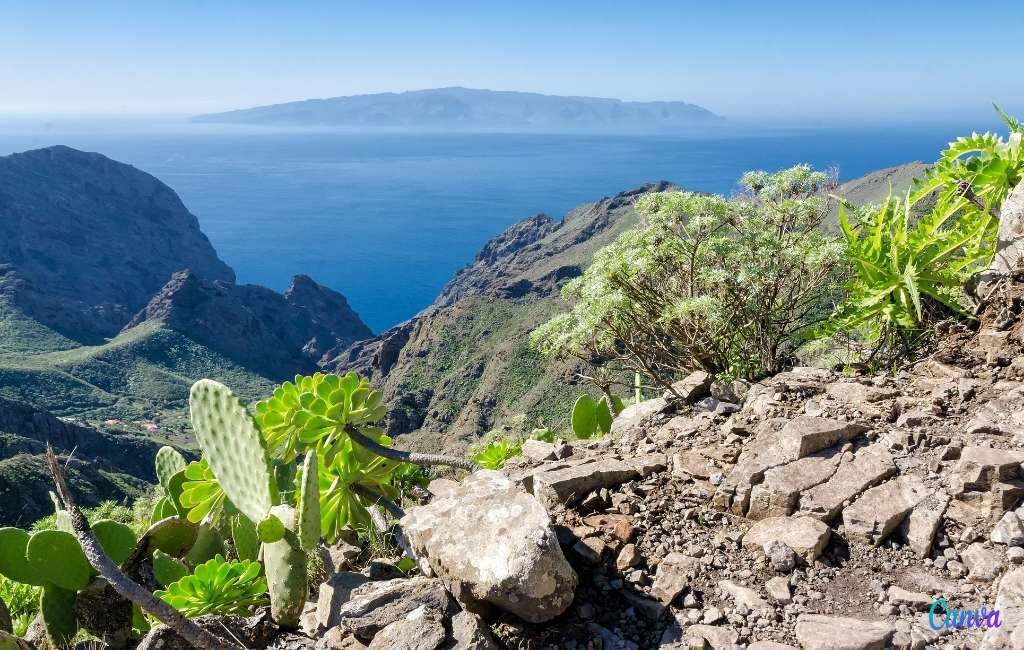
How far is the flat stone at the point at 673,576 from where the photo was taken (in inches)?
115

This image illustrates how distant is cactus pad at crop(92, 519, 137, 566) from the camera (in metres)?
3.90

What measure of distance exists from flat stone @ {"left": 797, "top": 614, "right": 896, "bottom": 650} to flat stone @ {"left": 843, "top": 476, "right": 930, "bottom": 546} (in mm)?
476

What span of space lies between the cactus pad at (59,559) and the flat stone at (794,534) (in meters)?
3.20

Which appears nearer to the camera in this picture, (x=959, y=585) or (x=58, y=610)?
(x=959, y=585)

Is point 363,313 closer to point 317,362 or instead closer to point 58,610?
point 317,362

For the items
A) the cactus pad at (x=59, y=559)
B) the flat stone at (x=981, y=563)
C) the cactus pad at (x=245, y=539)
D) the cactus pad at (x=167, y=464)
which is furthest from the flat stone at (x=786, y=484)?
the cactus pad at (x=167, y=464)

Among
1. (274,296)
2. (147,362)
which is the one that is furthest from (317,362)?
(147,362)

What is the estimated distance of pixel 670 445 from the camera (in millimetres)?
4086

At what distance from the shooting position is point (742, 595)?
9.36ft

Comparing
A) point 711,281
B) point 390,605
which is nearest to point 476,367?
point 711,281

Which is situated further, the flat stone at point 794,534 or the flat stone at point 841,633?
the flat stone at point 794,534

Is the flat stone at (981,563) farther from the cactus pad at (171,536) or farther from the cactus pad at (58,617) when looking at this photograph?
the cactus pad at (58,617)

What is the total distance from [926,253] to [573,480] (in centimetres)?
285

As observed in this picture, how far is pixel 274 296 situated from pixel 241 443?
141 metres
